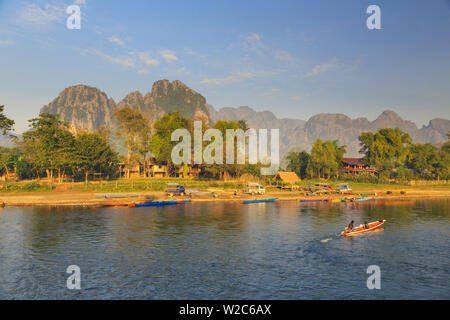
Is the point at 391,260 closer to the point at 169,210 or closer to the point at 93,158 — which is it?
the point at 169,210

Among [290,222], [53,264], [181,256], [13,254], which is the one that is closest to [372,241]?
[290,222]

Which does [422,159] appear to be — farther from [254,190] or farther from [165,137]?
[165,137]

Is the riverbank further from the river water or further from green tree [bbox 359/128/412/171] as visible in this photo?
green tree [bbox 359/128/412/171]

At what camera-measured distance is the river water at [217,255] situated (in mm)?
23953

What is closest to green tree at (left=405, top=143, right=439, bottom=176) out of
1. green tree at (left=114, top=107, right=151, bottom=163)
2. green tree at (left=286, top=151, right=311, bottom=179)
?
green tree at (left=286, top=151, right=311, bottom=179)

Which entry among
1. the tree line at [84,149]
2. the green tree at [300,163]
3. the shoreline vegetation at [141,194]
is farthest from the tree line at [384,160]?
the tree line at [84,149]

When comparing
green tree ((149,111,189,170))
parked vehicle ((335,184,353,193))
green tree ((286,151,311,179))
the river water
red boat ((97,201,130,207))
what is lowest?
the river water

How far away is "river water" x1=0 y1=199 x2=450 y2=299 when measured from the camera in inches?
943

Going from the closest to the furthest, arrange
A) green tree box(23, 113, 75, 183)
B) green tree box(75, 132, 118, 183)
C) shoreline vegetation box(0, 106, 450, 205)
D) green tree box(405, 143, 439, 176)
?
shoreline vegetation box(0, 106, 450, 205) < green tree box(23, 113, 75, 183) < green tree box(75, 132, 118, 183) < green tree box(405, 143, 439, 176)

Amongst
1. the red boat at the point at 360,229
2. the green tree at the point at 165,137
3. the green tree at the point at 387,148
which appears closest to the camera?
the red boat at the point at 360,229

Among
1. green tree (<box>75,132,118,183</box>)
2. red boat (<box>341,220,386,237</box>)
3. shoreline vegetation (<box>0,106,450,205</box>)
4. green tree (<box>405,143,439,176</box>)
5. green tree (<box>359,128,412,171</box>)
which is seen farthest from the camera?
green tree (<box>359,128,412,171</box>)

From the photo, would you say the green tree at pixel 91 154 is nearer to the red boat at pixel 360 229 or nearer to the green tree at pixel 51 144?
the green tree at pixel 51 144

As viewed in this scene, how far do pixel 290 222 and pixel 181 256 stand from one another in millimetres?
20037

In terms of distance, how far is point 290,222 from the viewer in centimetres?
4731
